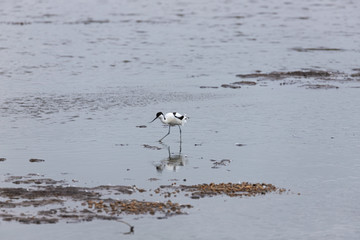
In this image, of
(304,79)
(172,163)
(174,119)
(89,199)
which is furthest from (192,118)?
(89,199)

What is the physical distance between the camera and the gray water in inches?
742

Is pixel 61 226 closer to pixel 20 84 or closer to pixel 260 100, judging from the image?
pixel 260 100

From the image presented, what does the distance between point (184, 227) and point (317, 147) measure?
949 centimetres

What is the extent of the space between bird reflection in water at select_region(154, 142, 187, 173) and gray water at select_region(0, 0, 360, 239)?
4.8 inches

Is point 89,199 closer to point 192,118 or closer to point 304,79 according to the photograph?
point 192,118

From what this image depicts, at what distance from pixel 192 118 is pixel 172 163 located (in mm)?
6994

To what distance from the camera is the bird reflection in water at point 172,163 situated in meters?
23.4

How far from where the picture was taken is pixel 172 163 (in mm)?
24031

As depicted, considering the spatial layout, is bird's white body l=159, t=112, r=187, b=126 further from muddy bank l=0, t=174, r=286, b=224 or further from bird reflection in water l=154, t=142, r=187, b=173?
muddy bank l=0, t=174, r=286, b=224

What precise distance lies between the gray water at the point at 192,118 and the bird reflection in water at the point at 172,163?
123mm

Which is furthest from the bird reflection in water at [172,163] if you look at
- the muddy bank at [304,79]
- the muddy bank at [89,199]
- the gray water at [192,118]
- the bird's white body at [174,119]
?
the muddy bank at [304,79]

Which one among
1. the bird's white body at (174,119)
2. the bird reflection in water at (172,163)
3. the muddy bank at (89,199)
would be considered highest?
the bird's white body at (174,119)

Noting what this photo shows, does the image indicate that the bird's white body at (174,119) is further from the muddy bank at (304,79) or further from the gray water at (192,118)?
the muddy bank at (304,79)

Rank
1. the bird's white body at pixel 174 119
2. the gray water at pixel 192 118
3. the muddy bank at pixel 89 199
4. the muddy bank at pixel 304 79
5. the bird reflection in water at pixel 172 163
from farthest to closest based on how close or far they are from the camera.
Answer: the muddy bank at pixel 304 79 → the bird's white body at pixel 174 119 → the bird reflection in water at pixel 172 163 → the gray water at pixel 192 118 → the muddy bank at pixel 89 199
